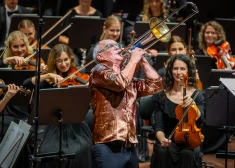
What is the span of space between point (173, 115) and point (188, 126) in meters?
0.26

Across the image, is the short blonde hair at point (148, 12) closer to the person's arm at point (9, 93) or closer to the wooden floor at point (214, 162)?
the wooden floor at point (214, 162)

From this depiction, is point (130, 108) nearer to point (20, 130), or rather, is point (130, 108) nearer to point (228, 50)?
point (20, 130)

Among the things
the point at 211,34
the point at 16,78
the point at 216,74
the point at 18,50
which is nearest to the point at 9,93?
the point at 16,78

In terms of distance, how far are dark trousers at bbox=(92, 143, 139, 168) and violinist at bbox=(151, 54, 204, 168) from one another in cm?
73

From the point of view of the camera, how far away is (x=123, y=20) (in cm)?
720

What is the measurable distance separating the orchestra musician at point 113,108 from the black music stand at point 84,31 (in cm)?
260

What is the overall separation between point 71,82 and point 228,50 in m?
2.05

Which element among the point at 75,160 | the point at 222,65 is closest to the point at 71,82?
the point at 75,160

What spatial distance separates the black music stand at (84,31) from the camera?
6586mm

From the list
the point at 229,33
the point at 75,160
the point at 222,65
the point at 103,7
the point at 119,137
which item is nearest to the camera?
the point at 119,137

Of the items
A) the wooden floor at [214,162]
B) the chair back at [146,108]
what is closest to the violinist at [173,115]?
the chair back at [146,108]

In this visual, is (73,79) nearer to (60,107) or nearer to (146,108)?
(146,108)

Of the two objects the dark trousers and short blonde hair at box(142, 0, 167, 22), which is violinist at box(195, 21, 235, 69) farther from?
the dark trousers

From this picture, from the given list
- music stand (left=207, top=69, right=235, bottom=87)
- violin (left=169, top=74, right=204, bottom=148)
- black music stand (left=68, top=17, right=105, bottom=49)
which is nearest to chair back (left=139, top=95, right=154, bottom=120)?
violin (left=169, top=74, right=204, bottom=148)
